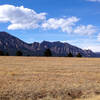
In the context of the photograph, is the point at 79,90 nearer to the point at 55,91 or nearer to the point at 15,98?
the point at 55,91

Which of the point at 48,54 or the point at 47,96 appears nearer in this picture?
the point at 47,96

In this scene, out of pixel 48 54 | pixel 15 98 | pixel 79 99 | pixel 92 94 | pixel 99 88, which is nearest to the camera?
pixel 15 98

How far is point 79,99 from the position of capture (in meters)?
12.1

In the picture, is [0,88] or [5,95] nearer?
[5,95]

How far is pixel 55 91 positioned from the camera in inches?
522

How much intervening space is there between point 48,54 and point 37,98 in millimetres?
74755

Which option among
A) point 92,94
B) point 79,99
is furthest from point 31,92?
point 92,94

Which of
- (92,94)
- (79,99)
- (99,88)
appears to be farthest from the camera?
(99,88)

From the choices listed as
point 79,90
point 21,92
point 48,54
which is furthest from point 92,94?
point 48,54

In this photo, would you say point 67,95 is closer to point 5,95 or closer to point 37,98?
point 37,98

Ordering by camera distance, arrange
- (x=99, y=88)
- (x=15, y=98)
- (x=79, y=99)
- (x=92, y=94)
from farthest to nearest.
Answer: (x=99, y=88) < (x=92, y=94) < (x=79, y=99) < (x=15, y=98)

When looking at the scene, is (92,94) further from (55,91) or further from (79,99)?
(55,91)

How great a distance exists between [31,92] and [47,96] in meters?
1.12

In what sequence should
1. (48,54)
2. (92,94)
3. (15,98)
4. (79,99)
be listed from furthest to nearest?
(48,54), (92,94), (79,99), (15,98)
